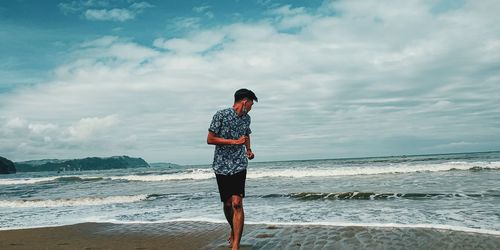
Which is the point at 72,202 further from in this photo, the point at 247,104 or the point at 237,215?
the point at 247,104

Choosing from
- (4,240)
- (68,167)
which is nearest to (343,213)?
(4,240)

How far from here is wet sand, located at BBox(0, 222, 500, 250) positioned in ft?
17.5

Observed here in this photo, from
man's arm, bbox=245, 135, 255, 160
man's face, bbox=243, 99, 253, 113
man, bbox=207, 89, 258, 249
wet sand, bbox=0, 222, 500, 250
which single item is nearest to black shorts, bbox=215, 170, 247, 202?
man, bbox=207, 89, 258, 249

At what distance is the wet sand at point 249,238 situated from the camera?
5328 mm

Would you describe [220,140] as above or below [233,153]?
above

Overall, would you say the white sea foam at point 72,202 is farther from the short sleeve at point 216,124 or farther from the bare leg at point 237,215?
the short sleeve at point 216,124

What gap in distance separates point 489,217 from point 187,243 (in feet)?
19.0

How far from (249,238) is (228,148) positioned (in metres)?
2.11

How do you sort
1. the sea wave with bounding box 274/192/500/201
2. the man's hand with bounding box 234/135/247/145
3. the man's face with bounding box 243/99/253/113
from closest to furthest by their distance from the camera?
the man's hand with bounding box 234/135/247/145 → the man's face with bounding box 243/99/253/113 → the sea wave with bounding box 274/192/500/201

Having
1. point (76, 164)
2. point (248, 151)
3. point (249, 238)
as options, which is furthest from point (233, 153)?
point (76, 164)

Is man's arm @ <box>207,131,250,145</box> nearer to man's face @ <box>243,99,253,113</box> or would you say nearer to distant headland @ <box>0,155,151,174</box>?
man's face @ <box>243,99,253,113</box>

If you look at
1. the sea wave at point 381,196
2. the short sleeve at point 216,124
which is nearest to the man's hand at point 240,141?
the short sleeve at point 216,124

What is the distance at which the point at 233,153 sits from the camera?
15.3 feet

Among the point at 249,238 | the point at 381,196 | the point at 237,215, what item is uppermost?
the point at 237,215
